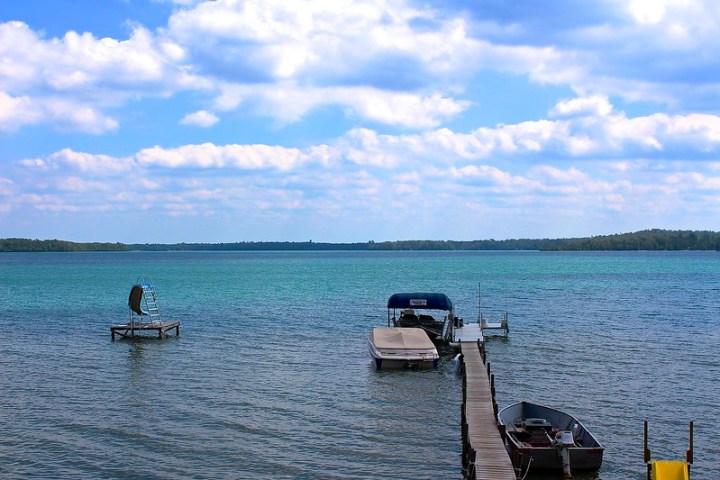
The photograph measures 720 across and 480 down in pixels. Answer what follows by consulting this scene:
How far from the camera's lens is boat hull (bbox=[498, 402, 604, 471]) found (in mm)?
23031

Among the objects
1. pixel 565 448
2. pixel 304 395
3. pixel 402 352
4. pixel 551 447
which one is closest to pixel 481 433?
pixel 551 447

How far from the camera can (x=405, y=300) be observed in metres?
52.0

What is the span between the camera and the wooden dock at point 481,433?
846 inches

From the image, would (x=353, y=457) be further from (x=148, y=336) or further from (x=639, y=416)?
(x=148, y=336)

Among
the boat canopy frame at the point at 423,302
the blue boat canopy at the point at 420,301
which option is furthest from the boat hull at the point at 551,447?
the blue boat canopy at the point at 420,301

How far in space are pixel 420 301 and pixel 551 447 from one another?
2865 cm

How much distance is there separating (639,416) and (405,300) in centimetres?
2427

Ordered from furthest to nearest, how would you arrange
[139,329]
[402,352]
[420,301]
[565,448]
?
[139,329] → [420,301] → [402,352] → [565,448]

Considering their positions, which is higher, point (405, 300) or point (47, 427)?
point (405, 300)

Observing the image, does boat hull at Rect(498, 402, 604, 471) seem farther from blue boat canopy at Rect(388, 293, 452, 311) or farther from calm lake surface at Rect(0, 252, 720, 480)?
blue boat canopy at Rect(388, 293, 452, 311)

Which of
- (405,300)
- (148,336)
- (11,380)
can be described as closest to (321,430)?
(11,380)

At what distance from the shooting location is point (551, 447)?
23469 mm

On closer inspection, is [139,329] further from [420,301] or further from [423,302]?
[423,302]

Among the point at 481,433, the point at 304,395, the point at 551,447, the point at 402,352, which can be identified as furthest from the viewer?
the point at 402,352
